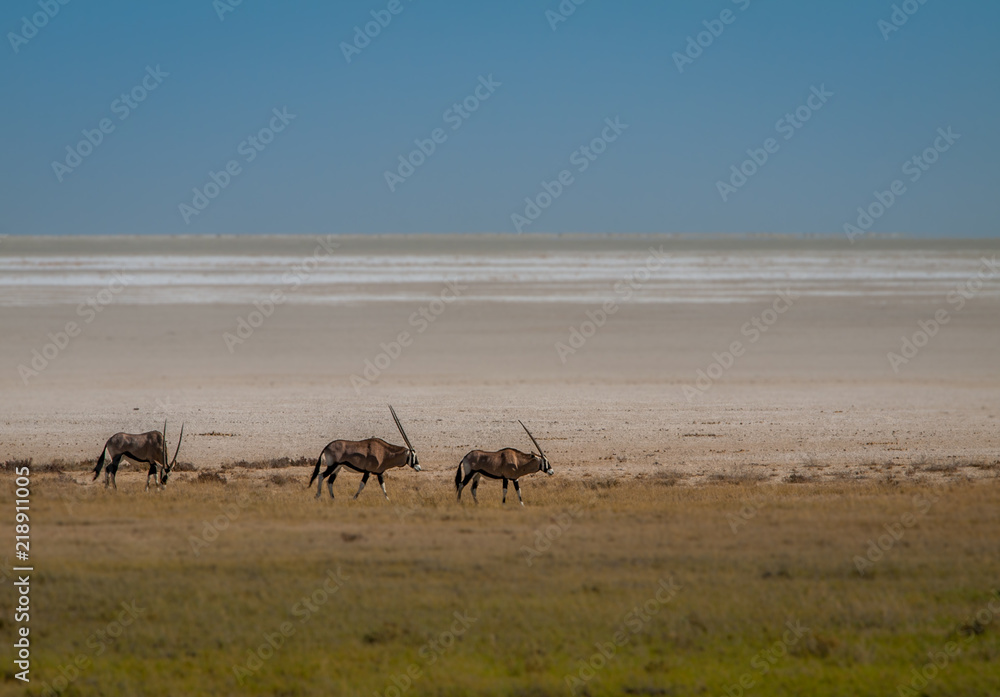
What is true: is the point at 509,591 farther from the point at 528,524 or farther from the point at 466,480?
the point at 466,480

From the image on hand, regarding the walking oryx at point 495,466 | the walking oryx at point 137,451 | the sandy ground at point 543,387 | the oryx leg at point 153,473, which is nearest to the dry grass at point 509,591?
the walking oryx at point 495,466

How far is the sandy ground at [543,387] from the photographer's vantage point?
1958 centimetres

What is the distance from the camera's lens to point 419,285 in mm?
64562

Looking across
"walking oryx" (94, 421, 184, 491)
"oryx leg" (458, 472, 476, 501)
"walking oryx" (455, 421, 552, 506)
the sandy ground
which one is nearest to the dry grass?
"oryx leg" (458, 472, 476, 501)

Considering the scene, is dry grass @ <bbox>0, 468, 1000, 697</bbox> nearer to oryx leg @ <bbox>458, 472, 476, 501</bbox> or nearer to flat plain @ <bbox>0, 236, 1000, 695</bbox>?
flat plain @ <bbox>0, 236, 1000, 695</bbox>

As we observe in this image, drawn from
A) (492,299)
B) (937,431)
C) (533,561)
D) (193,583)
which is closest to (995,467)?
(937,431)

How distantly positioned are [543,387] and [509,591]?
63.8 feet

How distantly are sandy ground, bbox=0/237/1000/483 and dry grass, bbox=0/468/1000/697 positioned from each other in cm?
478

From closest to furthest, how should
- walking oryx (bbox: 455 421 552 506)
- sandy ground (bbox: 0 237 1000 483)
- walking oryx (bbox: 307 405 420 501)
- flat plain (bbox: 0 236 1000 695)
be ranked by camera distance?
flat plain (bbox: 0 236 1000 695) → walking oryx (bbox: 455 421 552 506) → walking oryx (bbox: 307 405 420 501) → sandy ground (bbox: 0 237 1000 483)

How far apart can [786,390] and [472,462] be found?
1727cm

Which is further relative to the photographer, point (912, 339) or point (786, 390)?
point (912, 339)

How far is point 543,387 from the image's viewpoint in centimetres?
2958

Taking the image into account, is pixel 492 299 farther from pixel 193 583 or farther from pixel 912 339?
pixel 193 583

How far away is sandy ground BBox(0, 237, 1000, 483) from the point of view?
19.6 m
